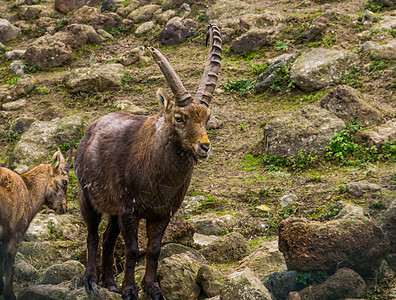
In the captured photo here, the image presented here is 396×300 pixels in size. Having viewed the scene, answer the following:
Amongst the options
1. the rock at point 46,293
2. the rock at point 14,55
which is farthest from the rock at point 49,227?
the rock at point 14,55

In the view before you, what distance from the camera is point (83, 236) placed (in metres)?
10.1

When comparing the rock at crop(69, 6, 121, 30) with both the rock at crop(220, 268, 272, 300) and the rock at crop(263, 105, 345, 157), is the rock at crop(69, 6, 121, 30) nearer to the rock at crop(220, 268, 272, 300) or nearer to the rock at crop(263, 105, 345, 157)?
the rock at crop(263, 105, 345, 157)

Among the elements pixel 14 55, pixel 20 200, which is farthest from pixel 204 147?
pixel 14 55

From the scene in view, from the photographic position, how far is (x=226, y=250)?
27.4 ft

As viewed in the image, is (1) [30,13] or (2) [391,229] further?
(1) [30,13]

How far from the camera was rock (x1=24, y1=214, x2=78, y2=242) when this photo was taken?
9.82 m

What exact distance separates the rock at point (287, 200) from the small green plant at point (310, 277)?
379 cm

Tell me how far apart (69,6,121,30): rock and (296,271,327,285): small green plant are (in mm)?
15088

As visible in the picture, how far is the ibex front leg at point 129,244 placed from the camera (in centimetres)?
655

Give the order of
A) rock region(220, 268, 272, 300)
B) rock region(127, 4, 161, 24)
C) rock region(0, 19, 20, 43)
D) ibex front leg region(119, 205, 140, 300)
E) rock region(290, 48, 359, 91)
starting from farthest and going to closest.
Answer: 1. rock region(0, 19, 20, 43)
2. rock region(127, 4, 161, 24)
3. rock region(290, 48, 359, 91)
4. ibex front leg region(119, 205, 140, 300)
5. rock region(220, 268, 272, 300)

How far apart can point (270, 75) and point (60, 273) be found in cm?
905

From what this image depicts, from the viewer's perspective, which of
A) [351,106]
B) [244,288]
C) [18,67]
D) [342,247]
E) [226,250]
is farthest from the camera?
[18,67]

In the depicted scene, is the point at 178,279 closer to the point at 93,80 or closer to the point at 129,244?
the point at 129,244

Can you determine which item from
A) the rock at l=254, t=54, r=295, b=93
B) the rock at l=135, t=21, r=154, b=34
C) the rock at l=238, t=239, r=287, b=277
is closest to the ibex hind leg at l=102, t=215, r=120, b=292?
the rock at l=238, t=239, r=287, b=277
